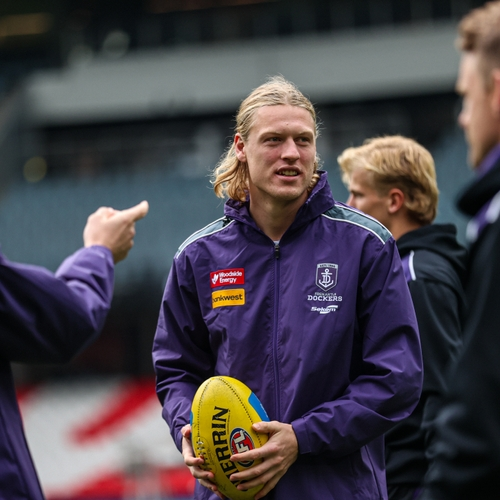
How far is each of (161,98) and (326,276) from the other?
1732cm

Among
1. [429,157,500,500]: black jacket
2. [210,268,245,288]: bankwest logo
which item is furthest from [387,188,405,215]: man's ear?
[429,157,500,500]: black jacket

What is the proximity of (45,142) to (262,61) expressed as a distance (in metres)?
5.69

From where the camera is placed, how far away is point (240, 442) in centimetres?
272

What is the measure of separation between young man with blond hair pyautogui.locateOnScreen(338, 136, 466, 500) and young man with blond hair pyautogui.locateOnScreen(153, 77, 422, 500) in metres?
0.32

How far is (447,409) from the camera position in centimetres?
168

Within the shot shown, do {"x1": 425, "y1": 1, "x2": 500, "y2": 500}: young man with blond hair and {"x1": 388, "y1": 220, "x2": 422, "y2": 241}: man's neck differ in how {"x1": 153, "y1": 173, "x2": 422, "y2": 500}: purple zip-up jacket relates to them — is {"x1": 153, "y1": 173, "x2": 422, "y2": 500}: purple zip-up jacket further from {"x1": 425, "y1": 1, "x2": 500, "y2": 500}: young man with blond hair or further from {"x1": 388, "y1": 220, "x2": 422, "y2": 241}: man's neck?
{"x1": 425, "y1": 1, "x2": 500, "y2": 500}: young man with blond hair

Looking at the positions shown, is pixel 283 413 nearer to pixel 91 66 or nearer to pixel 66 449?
pixel 66 449

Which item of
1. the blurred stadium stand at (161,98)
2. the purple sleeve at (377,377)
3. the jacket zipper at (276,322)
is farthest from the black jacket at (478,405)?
the blurred stadium stand at (161,98)

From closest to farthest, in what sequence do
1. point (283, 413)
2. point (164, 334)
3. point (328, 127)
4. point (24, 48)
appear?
point (283, 413) → point (164, 334) → point (328, 127) → point (24, 48)

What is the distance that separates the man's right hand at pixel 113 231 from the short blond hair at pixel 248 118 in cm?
40

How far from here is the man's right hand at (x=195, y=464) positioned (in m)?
2.78

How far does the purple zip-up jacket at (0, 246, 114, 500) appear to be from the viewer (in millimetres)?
2555

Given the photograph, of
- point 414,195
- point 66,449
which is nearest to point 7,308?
point 414,195

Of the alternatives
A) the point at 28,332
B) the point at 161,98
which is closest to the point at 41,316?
the point at 28,332
